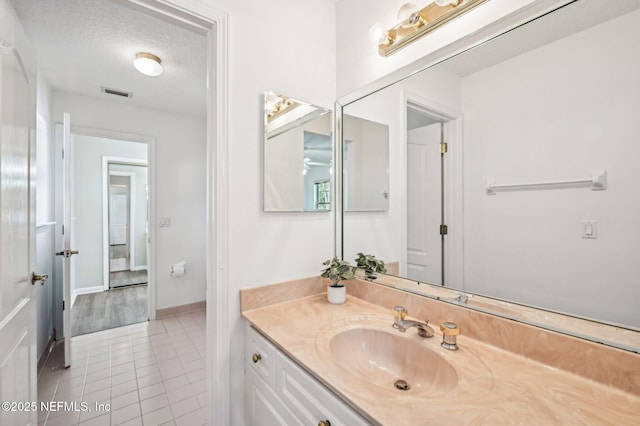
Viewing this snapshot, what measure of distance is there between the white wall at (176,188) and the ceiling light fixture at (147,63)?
3.62ft

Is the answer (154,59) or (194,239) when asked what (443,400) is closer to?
(154,59)

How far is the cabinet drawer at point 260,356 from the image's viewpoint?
984 millimetres

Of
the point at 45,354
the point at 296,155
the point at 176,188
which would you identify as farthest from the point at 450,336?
the point at 176,188

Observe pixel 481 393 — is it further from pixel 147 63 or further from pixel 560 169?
pixel 147 63

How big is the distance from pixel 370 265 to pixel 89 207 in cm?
437

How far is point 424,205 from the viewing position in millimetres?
1215

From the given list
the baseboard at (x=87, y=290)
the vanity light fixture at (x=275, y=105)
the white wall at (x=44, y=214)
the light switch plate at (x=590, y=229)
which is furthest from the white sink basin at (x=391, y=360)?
the baseboard at (x=87, y=290)

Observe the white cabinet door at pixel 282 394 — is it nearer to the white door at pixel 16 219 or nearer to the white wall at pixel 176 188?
the white door at pixel 16 219

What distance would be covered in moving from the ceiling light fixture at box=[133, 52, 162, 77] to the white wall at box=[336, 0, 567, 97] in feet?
4.82

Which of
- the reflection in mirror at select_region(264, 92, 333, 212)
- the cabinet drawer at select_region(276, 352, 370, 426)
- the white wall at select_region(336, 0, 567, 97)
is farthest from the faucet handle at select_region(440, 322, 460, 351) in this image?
the white wall at select_region(336, 0, 567, 97)

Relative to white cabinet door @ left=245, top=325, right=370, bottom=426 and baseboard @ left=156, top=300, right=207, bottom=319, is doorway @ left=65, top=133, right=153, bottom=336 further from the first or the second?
white cabinet door @ left=245, top=325, right=370, bottom=426

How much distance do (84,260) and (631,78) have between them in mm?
5353

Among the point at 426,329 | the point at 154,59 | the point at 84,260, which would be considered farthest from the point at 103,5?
the point at 84,260

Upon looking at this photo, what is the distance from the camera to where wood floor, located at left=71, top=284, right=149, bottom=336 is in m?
2.92
